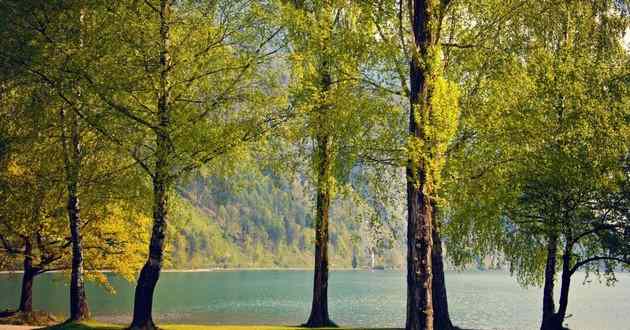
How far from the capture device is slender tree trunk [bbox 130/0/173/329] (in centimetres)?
2436

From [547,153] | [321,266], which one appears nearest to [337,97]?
[547,153]

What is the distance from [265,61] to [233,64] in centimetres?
138

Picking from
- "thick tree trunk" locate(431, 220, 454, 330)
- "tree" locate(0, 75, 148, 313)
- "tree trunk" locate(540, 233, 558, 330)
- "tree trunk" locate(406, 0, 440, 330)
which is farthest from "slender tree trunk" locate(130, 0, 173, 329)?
"tree trunk" locate(540, 233, 558, 330)

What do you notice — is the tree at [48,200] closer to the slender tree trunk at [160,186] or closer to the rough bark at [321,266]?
the slender tree trunk at [160,186]

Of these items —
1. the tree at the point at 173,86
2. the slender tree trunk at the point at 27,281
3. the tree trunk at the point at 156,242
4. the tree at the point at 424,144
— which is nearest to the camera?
the tree at the point at 424,144

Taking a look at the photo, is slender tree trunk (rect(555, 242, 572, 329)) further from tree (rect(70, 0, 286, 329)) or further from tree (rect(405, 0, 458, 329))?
tree (rect(70, 0, 286, 329))

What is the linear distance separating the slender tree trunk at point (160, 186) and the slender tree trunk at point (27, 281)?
14675 millimetres

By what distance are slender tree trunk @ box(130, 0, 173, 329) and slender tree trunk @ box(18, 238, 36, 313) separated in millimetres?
14675

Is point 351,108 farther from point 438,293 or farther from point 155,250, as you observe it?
point 155,250

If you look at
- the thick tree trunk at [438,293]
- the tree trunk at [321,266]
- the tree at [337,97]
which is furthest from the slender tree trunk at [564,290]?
the tree at [337,97]

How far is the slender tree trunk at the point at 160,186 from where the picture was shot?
959 inches

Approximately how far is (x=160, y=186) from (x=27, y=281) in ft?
58.9

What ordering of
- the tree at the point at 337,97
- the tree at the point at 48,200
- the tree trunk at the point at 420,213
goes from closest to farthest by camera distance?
the tree trunk at the point at 420,213 < the tree at the point at 337,97 < the tree at the point at 48,200

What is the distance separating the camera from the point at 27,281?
38062mm
